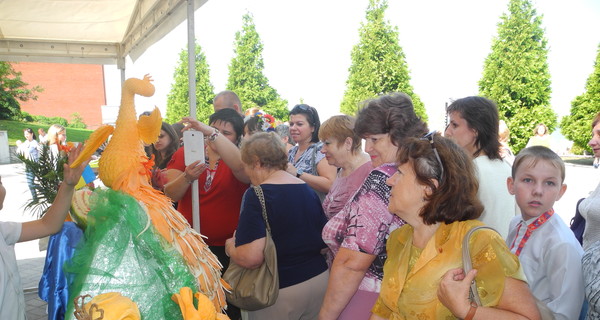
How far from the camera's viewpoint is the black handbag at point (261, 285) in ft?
6.97

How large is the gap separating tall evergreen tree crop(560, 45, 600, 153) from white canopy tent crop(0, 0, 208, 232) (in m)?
19.1

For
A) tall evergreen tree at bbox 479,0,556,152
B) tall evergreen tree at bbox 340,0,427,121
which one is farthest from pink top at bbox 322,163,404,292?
tall evergreen tree at bbox 479,0,556,152

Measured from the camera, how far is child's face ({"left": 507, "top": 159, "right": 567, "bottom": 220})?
5.99 feet

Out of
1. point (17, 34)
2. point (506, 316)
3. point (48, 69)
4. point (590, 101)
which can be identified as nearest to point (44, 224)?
point (506, 316)

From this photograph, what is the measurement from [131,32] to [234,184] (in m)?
3.22

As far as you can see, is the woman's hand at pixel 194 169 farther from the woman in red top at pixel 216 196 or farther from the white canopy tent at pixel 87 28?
the white canopy tent at pixel 87 28

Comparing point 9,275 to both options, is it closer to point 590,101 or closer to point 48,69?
point 590,101

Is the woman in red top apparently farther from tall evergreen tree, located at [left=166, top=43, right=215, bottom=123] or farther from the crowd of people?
tall evergreen tree, located at [left=166, top=43, right=215, bottom=123]

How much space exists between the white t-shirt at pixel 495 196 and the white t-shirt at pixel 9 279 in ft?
7.77

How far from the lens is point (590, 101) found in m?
18.3

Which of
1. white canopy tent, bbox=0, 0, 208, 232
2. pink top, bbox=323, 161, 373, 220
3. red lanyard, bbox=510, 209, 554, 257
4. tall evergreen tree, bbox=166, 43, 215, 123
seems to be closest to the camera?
red lanyard, bbox=510, 209, 554, 257

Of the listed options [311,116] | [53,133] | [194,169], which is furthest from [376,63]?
[194,169]

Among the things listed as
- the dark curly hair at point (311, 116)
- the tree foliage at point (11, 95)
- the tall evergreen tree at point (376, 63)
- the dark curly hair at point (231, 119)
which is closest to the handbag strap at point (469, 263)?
the dark curly hair at point (231, 119)

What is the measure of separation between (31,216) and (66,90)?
130 feet
